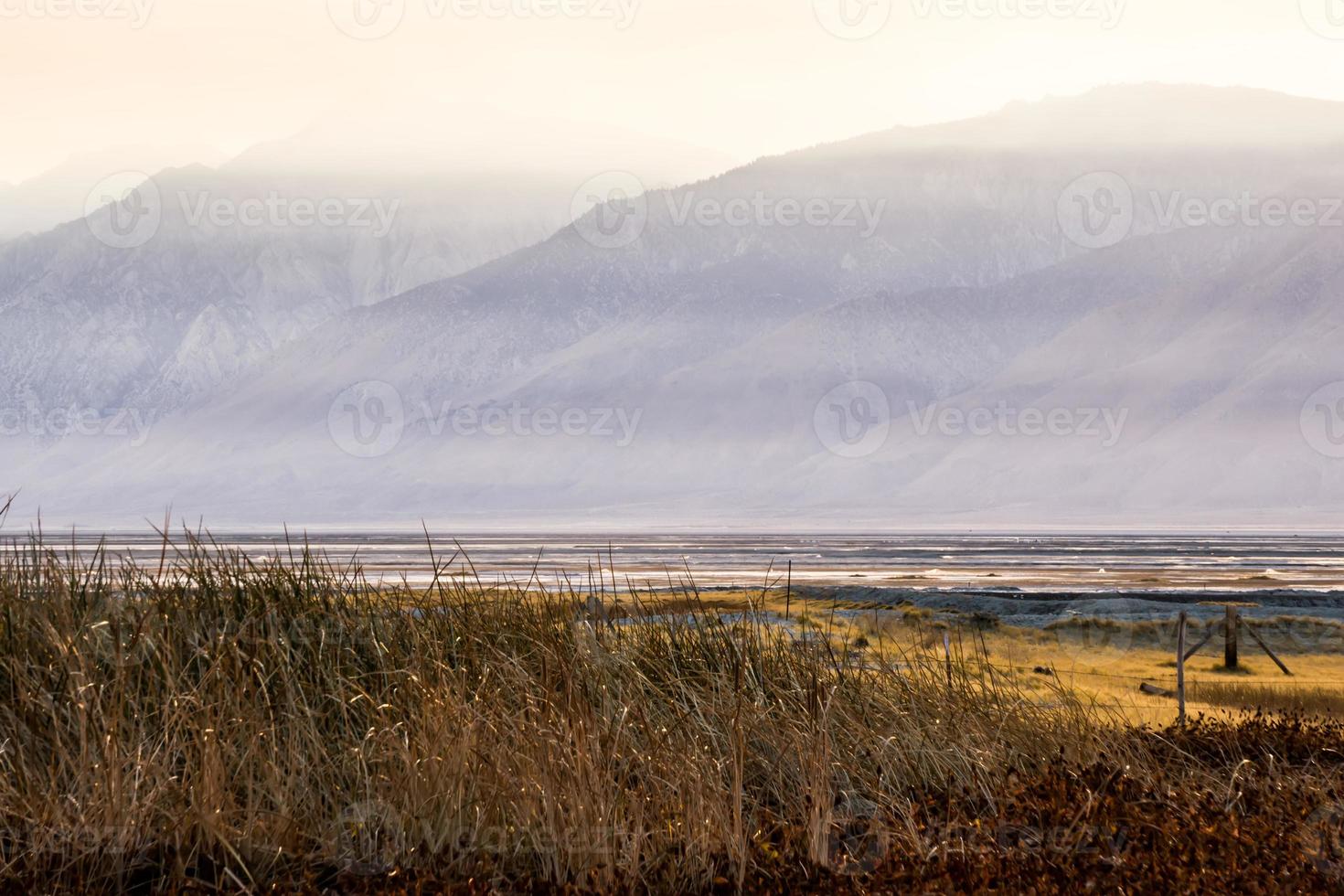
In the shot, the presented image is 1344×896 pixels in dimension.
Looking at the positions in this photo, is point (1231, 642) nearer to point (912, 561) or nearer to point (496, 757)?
point (496, 757)

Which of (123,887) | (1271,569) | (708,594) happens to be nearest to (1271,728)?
(123,887)

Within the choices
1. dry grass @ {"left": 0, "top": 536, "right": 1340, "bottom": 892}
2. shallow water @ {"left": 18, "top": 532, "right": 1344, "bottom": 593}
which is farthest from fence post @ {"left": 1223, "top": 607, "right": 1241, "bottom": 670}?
dry grass @ {"left": 0, "top": 536, "right": 1340, "bottom": 892}

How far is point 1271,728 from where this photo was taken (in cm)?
1324

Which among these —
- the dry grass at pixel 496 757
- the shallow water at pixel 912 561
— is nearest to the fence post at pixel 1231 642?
the shallow water at pixel 912 561

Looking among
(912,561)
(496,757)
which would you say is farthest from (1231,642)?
(912,561)

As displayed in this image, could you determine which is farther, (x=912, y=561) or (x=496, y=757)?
(x=912, y=561)

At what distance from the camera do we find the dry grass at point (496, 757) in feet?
26.8

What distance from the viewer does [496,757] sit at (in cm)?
886

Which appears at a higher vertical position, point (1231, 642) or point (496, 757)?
point (496, 757)

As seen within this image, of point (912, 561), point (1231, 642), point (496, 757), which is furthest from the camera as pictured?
point (912, 561)

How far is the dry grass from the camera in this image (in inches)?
322

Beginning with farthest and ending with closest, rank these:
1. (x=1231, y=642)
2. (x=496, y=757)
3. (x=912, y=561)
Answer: (x=912, y=561) → (x=1231, y=642) → (x=496, y=757)

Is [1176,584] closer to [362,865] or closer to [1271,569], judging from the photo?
[1271,569]

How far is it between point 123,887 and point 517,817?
2066 mm
